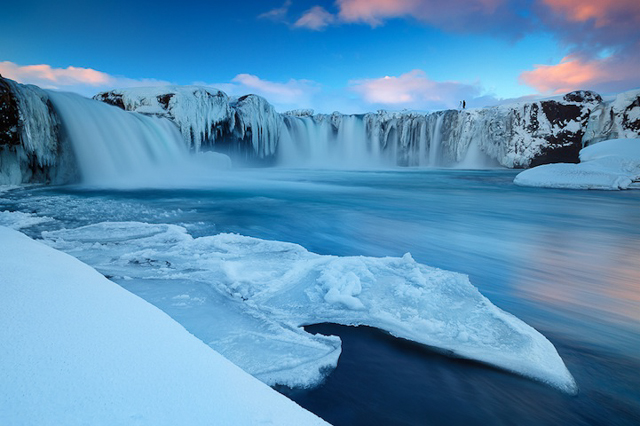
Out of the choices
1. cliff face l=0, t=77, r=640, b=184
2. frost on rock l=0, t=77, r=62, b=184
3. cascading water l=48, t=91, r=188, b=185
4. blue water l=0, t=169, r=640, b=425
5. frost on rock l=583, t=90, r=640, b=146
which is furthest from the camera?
frost on rock l=583, t=90, r=640, b=146

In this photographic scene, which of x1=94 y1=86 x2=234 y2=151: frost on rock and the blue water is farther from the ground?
x1=94 y1=86 x2=234 y2=151: frost on rock

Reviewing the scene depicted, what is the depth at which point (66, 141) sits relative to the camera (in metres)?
8.85

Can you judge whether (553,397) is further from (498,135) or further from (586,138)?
(498,135)

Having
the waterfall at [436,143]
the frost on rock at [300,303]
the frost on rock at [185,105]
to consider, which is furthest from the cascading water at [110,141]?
the waterfall at [436,143]

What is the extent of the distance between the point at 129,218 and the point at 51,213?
1.20m

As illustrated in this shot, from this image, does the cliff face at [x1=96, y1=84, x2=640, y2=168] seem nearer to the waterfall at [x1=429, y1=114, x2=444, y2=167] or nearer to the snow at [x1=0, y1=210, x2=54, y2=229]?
the waterfall at [x1=429, y1=114, x2=444, y2=167]

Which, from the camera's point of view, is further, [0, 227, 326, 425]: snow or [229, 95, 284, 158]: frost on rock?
[229, 95, 284, 158]: frost on rock

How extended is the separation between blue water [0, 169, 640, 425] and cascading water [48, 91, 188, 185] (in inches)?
74.2

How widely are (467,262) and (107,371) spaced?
3386 mm

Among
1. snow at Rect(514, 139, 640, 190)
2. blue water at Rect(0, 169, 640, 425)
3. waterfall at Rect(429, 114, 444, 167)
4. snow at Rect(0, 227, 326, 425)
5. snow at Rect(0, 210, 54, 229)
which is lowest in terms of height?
blue water at Rect(0, 169, 640, 425)

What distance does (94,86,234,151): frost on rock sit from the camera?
44.1 ft

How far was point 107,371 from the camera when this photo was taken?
755 millimetres

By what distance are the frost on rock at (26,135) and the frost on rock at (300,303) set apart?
6502 mm

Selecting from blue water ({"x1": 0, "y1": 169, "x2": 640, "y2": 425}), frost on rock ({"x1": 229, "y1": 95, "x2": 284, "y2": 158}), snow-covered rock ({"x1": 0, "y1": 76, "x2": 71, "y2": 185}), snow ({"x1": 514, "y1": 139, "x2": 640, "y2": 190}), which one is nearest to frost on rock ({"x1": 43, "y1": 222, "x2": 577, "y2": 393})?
blue water ({"x1": 0, "y1": 169, "x2": 640, "y2": 425})
